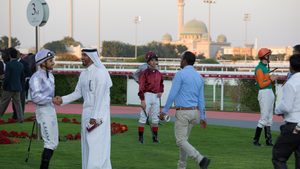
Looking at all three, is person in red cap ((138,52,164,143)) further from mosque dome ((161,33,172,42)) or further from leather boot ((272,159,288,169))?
mosque dome ((161,33,172,42))

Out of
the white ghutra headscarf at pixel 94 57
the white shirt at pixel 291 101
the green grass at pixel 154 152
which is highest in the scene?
the white ghutra headscarf at pixel 94 57

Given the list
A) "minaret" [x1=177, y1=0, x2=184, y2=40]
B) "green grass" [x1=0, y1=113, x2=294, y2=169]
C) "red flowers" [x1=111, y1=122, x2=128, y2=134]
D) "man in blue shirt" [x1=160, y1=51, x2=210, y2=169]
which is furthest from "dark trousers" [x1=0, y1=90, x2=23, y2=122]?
"minaret" [x1=177, y1=0, x2=184, y2=40]

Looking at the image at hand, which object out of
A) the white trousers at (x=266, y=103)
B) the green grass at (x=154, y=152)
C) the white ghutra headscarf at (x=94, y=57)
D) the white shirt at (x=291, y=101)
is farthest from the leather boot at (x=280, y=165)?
the white trousers at (x=266, y=103)

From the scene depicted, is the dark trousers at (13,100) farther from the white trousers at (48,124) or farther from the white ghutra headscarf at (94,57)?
the white ghutra headscarf at (94,57)

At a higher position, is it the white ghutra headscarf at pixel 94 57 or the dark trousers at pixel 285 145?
the white ghutra headscarf at pixel 94 57

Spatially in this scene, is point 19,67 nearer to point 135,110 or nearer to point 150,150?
point 150,150

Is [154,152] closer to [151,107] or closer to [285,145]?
[151,107]

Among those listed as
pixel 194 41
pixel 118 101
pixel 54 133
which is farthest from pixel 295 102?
pixel 194 41

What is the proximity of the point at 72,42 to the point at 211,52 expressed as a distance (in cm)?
6796

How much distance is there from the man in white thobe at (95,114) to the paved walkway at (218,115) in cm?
1010

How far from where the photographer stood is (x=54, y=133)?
9.43 meters

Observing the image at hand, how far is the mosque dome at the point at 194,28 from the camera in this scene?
187 m

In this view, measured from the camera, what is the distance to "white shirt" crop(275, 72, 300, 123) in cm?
800

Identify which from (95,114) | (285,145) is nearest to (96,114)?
(95,114)
